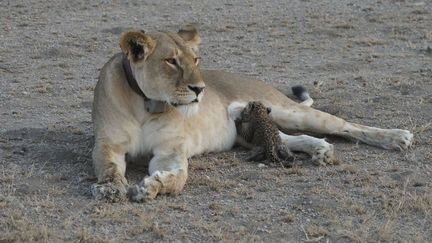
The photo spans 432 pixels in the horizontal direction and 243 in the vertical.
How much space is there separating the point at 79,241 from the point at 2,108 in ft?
9.30

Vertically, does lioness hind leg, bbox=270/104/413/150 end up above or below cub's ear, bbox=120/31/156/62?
below

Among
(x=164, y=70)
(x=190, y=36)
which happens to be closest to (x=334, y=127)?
(x=190, y=36)

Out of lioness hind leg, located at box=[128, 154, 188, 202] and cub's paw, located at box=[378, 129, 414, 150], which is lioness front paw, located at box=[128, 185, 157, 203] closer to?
lioness hind leg, located at box=[128, 154, 188, 202]

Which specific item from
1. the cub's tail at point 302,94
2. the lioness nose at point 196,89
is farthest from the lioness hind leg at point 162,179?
the cub's tail at point 302,94

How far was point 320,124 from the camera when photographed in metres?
5.50

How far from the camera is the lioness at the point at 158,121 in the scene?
444 cm

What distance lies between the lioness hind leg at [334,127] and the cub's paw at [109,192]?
1.64m

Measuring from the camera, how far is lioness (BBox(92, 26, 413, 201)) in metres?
4.44

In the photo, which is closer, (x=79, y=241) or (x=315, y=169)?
(x=79, y=241)

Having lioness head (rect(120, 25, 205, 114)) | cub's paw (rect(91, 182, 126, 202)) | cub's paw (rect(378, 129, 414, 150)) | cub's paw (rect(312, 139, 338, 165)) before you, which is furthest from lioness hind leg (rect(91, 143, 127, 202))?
cub's paw (rect(378, 129, 414, 150))

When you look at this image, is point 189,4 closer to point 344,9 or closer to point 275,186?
point 344,9

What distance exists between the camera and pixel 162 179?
4281 millimetres

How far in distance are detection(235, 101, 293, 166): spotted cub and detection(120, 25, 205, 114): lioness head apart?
1.96 feet

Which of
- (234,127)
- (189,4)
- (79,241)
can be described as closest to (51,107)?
(234,127)
